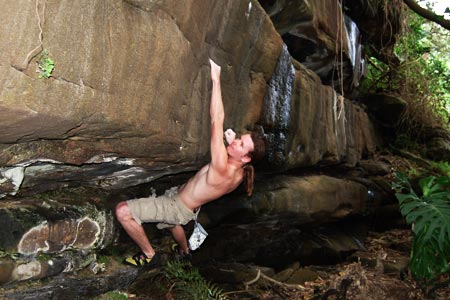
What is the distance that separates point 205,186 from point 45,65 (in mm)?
2530

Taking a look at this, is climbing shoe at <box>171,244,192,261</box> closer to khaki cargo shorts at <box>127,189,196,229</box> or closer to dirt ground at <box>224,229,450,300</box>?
khaki cargo shorts at <box>127,189,196,229</box>

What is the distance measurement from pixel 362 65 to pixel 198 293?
25.2 ft

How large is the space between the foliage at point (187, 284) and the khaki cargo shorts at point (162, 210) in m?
0.77

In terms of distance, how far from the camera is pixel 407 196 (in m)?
6.03

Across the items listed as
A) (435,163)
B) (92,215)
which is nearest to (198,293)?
(92,215)

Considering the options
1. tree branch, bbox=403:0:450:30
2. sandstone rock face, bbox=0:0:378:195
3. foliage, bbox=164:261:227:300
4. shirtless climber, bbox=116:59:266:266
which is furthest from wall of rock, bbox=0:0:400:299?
tree branch, bbox=403:0:450:30

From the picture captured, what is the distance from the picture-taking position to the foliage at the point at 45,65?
2.27 m

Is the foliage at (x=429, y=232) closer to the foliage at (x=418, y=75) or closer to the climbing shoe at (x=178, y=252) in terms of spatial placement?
the climbing shoe at (x=178, y=252)

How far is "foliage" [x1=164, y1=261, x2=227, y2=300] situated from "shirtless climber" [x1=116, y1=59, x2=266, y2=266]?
1.46 feet

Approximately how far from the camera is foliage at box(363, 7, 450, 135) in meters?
11.0

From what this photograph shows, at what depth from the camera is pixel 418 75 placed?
11.0 m

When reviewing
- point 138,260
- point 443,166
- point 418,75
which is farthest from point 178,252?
point 418,75

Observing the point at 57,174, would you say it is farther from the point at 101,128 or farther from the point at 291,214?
the point at 291,214

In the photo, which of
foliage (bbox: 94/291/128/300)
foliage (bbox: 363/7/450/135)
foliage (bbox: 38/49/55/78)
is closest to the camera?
foliage (bbox: 38/49/55/78)
